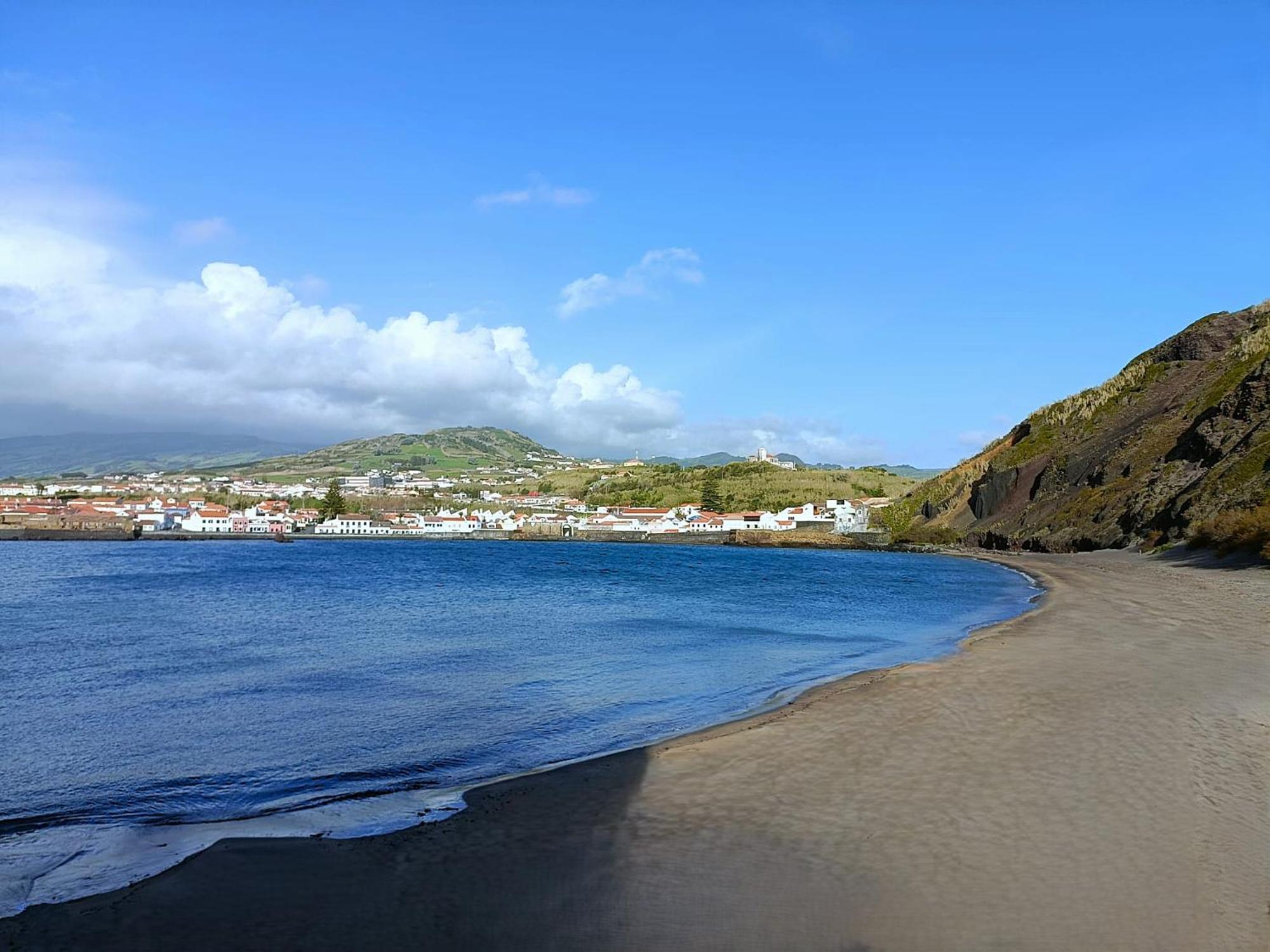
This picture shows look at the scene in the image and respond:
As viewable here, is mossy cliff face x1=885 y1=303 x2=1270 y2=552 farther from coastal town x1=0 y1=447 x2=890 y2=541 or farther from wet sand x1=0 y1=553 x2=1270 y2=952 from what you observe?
wet sand x1=0 y1=553 x2=1270 y2=952

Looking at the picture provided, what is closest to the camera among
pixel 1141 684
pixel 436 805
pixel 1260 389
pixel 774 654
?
pixel 436 805

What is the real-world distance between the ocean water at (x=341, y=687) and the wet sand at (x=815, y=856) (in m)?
0.95

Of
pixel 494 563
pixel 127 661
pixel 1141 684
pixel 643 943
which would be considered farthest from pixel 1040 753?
pixel 494 563

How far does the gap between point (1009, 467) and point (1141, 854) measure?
8112 centimetres

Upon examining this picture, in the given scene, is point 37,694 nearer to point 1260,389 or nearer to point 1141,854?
point 1141,854

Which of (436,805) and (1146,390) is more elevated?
(1146,390)

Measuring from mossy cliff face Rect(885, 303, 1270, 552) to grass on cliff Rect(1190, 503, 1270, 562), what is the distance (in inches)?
59.2

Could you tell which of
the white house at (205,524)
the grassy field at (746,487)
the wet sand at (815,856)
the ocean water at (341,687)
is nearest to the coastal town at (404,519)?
the white house at (205,524)

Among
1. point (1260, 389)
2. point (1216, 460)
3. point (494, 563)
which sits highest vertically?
point (1260, 389)

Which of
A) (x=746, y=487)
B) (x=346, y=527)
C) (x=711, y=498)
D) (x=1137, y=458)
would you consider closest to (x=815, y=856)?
(x=1137, y=458)

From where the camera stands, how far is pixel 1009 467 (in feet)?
265

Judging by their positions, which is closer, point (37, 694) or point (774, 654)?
point (37, 694)

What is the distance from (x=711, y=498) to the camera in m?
152

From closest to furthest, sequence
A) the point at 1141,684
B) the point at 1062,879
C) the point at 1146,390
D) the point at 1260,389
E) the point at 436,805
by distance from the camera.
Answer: the point at 1062,879 < the point at 436,805 < the point at 1141,684 < the point at 1260,389 < the point at 1146,390
